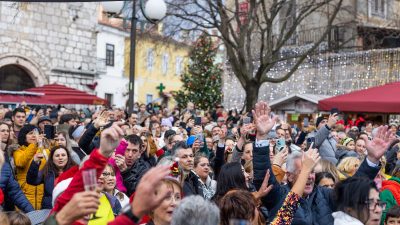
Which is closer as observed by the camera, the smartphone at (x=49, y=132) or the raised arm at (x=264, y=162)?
the raised arm at (x=264, y=162)

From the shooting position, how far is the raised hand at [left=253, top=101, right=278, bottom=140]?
5047 millimetres

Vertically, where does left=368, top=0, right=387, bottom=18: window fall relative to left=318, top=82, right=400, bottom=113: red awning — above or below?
above

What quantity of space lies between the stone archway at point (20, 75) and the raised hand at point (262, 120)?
24221 millimetres

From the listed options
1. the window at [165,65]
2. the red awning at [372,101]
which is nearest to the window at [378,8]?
the red awning at [372,101]

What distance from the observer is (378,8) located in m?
26.3

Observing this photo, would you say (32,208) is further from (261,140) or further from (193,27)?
(193,27)

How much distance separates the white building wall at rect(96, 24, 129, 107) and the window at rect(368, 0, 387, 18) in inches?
586

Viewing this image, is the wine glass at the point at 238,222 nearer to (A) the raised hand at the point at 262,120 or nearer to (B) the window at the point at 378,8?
(A) the raised hand at the point at 262,120

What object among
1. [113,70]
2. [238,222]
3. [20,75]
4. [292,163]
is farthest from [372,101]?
[113,70]

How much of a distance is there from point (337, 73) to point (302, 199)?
61.5ft

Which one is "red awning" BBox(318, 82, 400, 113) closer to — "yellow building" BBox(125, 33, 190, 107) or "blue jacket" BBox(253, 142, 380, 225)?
"blue jacket" BBox(253, 142, 380, 225)

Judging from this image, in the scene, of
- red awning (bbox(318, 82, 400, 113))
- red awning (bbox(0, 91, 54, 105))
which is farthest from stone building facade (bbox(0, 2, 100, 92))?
red awning (bbox(318, 82, 400, 113))

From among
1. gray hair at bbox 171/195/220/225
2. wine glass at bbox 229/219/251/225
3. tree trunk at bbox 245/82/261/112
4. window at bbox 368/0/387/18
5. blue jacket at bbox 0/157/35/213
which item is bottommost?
blue jacket at bbox 0/157/35/213

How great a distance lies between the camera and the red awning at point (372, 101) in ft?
38.0
